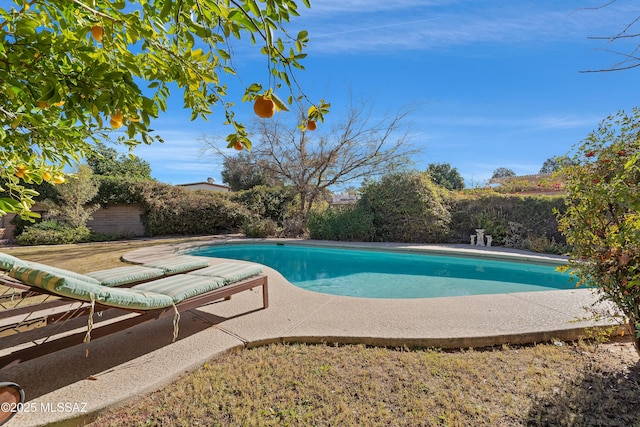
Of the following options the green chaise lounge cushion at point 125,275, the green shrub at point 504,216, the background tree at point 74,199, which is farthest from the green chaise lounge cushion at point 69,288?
the background tree at point 74,199

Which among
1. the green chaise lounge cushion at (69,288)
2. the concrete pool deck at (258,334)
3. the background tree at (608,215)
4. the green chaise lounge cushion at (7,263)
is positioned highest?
the background tree at (608,215)

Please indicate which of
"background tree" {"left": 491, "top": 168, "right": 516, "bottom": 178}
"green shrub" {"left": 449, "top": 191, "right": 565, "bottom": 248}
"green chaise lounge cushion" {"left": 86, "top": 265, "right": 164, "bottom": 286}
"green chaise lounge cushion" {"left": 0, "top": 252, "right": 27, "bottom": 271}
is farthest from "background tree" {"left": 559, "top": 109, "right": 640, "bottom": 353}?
"background tree" {"left": 491, "top": 168, "right": 516, "bottom": 178}

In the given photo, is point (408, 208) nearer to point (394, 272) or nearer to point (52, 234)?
point (394, 272)

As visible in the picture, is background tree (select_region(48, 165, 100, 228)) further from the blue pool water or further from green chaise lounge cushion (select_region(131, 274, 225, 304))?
green chaise lounge cushion (select_region(131, 274, 225, 304))

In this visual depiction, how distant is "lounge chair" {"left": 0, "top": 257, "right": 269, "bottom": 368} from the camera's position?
6.94 ft

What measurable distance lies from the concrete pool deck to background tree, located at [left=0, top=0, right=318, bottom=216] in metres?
1.36

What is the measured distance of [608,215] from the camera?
2.18 meters

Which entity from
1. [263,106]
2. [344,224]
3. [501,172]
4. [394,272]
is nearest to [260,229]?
[344,224]

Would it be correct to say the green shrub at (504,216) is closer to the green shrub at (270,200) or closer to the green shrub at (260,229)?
the green shrub at (260,229)

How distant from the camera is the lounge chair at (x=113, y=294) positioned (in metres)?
2.12

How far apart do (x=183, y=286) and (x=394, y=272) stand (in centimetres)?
620

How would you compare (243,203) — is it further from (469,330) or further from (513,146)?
(513,146)

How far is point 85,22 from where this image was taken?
1703 millimetres

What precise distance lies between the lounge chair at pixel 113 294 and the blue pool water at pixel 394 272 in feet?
11.0
